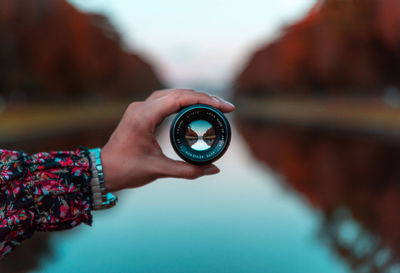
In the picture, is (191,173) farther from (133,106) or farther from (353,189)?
(353,189)

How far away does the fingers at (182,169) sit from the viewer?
5.74 ft

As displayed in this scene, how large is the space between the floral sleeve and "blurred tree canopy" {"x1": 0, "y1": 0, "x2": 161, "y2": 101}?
23481 millimetres

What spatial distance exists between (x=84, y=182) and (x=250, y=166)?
10106 mm

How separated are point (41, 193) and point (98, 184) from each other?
0.19 meters

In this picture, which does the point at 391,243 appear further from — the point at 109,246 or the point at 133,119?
the point at 133,119

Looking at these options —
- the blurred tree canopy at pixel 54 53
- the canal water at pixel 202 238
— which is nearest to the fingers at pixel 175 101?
the canal water at pixel 202 238

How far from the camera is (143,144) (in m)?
1.75

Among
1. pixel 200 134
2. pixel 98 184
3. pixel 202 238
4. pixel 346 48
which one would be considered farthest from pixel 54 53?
pixel 98 184

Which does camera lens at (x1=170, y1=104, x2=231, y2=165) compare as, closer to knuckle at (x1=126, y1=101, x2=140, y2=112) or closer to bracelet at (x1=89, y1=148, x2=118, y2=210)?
knuckle at (x1=126, y1=101, x2=140, y2=112)

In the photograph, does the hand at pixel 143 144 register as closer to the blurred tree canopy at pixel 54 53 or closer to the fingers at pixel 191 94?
the fingers at pixel 191 94

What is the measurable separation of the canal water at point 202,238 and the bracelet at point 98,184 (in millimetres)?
1485

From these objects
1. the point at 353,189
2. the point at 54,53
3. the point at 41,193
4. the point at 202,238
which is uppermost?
the point at 54,53

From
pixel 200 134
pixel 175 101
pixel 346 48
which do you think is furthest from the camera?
pixel 346 48

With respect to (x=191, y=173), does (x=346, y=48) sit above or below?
above
